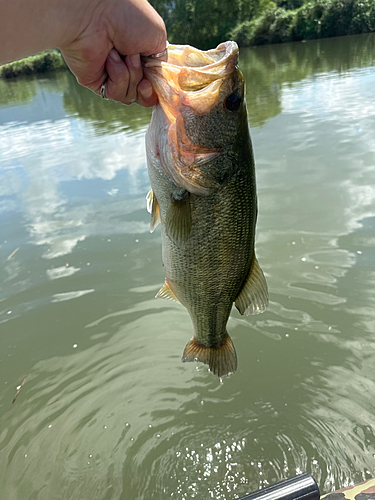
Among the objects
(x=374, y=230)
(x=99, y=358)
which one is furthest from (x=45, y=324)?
(x=374, y=230)

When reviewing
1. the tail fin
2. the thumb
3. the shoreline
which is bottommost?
the tail fin

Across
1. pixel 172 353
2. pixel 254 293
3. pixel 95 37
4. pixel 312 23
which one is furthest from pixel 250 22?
pixel 254 293

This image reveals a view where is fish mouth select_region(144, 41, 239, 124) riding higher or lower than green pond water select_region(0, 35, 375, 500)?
higher

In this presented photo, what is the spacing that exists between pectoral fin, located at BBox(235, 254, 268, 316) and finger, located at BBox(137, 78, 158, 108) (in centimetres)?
103

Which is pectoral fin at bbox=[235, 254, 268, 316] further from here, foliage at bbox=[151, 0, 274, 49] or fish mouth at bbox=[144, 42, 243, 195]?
foliage at bbox=[151, 0, 274, 49]

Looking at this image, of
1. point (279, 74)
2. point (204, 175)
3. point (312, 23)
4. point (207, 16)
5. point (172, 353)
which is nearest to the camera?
point (204, 175)

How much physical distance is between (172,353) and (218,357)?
4.99 ft

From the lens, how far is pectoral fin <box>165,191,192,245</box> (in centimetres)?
192

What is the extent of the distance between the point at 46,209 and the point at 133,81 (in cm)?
582

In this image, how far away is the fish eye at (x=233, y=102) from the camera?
1.75m

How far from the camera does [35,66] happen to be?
50.5 meters

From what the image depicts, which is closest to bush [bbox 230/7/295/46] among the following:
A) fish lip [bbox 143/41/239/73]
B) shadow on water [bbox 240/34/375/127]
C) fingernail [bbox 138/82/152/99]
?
shadow on water [bbox 240/34/375/127]

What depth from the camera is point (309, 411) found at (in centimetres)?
324

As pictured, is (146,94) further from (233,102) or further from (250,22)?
(250,22)
